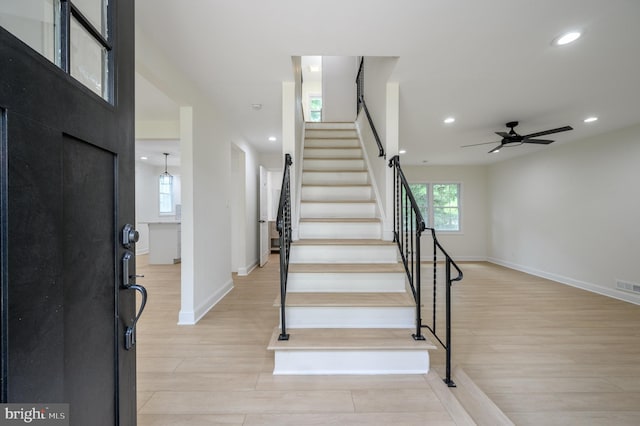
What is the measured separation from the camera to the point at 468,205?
7477 mm

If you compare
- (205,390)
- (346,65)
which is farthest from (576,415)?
(346,65)

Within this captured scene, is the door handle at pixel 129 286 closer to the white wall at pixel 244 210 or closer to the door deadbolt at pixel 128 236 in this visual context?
the door deadbolt at pixel 128 236

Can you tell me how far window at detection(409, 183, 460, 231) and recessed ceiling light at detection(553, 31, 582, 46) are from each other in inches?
216

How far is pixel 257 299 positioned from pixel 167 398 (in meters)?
2.01

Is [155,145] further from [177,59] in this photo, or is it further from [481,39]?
[481,39]

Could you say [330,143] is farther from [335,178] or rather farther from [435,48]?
[435,48]

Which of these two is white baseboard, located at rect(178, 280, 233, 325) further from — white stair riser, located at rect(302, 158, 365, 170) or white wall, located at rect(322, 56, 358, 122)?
white wall, located at rect(322, 56, 358, 122)

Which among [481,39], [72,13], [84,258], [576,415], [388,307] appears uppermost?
[481,39]

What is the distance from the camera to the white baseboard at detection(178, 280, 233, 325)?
297cm

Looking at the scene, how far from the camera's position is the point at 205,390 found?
1834mm

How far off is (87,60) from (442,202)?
7797 millimetres

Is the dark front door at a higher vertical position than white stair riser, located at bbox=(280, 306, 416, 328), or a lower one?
higher

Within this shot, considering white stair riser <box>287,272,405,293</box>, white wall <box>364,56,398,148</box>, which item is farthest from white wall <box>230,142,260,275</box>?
white stair riser <box>287,272,405,293</box>

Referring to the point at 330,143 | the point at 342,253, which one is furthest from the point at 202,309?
the point at 330,143
